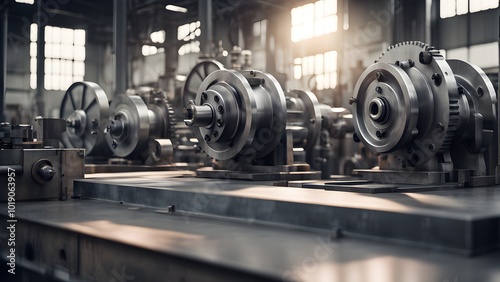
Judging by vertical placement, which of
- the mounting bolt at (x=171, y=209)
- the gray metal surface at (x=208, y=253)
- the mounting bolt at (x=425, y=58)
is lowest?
the gray metal surface at (x=208, y=253)

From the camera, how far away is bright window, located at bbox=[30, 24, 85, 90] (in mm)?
15094

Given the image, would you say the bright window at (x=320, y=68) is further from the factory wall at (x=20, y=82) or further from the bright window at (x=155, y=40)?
the factory wall at (x=20, y=82)

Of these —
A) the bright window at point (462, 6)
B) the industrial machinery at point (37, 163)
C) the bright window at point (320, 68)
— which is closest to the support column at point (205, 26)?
the bright window at point (320, 68)

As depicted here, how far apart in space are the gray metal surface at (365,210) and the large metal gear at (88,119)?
3.05 meters

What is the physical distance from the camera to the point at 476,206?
7.48 feet

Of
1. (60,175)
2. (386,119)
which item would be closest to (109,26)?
(60,175)

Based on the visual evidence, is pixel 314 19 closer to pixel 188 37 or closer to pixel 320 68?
pixel 320 68

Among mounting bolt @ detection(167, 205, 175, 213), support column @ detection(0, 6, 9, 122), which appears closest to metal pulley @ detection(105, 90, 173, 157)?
mounting bolt @ detection(167, 205, 175, 213)

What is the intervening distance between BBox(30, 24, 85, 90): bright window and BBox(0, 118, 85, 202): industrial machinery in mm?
11445

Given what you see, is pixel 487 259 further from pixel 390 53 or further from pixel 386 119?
pixel 390 53

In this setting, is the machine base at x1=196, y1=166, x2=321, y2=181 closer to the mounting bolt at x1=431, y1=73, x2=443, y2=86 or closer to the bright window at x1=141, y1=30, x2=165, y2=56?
the mounting bolt at x1=431, y1=73, x2=443, y2=86

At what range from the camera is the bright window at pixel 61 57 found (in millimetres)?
15094

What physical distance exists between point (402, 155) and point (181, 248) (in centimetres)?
185

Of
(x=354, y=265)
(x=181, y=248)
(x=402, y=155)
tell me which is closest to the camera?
(x=354, y=265)
